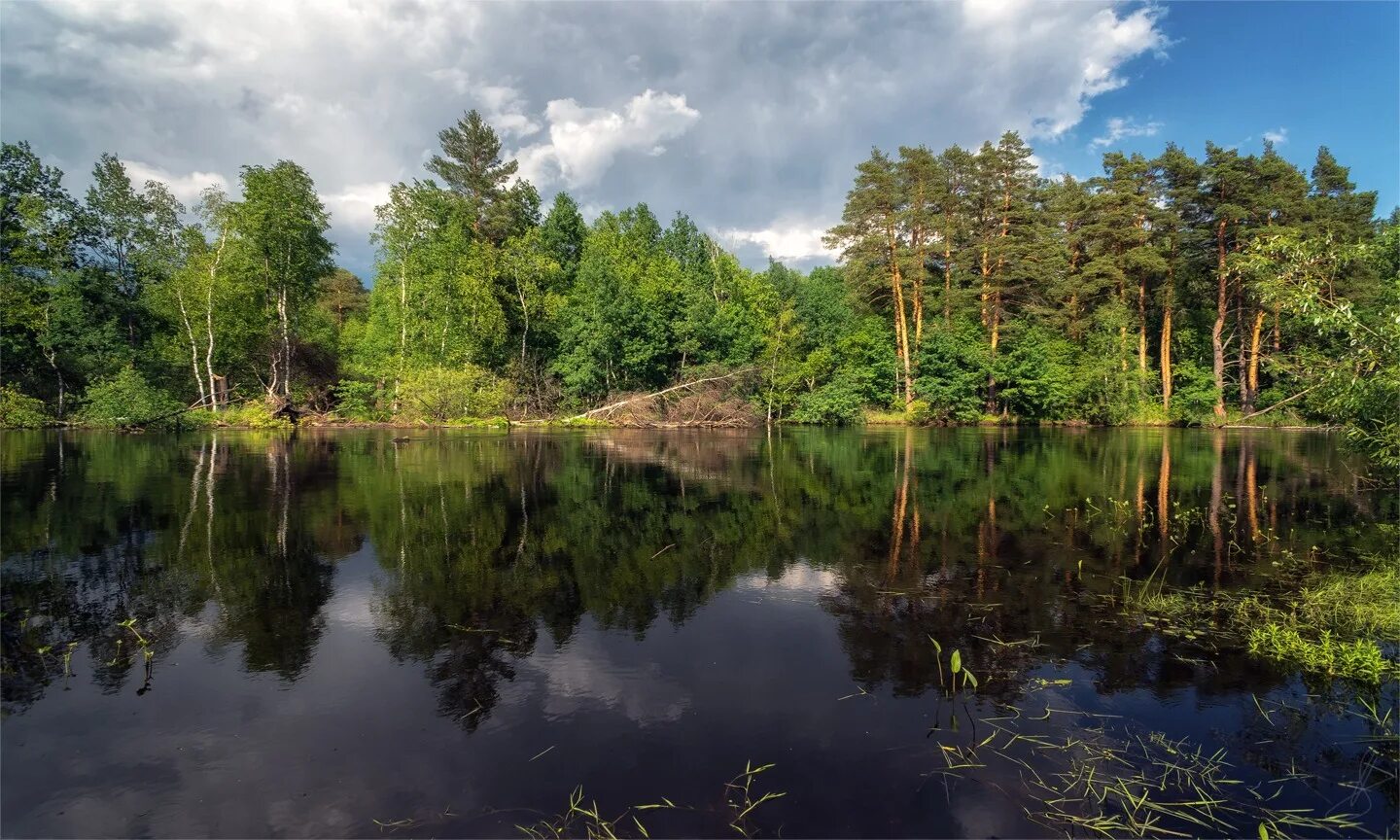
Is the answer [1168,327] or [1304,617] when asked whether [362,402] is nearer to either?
[1304,617]

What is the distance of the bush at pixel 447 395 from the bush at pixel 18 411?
16789 mm

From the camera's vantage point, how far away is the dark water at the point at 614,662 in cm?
411

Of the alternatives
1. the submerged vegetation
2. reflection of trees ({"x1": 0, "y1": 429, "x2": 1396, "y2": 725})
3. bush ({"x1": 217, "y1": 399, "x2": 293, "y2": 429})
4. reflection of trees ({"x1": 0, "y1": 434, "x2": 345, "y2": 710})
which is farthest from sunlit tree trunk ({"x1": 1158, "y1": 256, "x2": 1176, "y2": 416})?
bush ({"x1": 217, "y1": 399, "x2": 293, "y2": 429})

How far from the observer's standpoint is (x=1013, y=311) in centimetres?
4578

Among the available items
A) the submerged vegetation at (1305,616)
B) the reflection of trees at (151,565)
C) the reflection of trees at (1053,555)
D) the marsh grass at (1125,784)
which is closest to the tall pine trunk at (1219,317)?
the reflection of trees at (1053,555)

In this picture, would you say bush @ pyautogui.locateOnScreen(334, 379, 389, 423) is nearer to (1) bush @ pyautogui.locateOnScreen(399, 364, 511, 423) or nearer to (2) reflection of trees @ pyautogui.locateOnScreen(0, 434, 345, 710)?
(1) bush @ pyautogui.locateOnScreen(399, 364, 511, 423)

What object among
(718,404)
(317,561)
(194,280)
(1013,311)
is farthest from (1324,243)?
(194,280)

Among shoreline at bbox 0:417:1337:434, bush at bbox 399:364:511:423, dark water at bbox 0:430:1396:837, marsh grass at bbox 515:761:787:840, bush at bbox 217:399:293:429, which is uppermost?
bush at bbox 399:364:511:423

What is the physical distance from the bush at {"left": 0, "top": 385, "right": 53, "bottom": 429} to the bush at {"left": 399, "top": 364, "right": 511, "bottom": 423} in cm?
1679

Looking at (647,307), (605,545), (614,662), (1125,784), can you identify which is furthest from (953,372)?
(1125,784)

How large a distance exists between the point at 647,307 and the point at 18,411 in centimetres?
3302

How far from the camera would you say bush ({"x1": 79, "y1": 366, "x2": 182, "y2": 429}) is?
31438 millimetres

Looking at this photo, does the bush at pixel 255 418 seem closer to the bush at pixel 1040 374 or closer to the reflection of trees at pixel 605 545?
the reflection of trees at pixel 605 545

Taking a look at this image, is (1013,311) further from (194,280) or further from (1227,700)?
(194,280)
